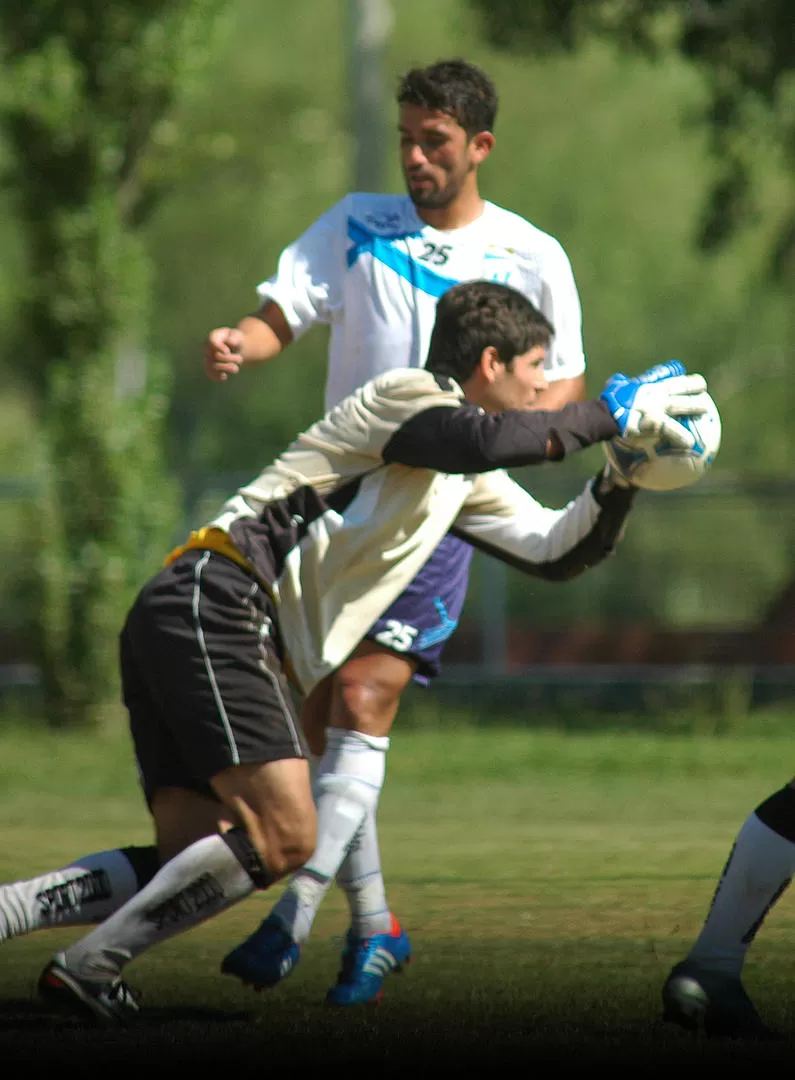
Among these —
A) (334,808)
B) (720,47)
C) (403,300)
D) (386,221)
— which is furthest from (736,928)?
(720,47)

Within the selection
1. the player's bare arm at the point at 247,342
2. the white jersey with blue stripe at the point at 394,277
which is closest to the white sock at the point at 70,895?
the player's bare arm at the point at 247,342

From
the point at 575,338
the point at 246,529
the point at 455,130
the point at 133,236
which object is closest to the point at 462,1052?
the point at 246,529

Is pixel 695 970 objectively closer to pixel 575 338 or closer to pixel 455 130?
pixel 575 338

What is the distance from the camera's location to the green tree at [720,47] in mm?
13469

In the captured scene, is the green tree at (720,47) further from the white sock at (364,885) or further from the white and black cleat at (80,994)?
the white and black cleat at (80,994)

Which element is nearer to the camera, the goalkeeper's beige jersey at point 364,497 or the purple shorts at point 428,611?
the goalkeeper's beige jersey at point 364,497

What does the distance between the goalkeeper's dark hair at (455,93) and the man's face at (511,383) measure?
0.88m

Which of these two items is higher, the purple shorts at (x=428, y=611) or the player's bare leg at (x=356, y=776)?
the purple shorts at (x=428, y=611)

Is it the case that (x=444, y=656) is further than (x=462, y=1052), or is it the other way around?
(x=444, y=656)

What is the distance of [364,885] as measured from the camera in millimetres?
4758

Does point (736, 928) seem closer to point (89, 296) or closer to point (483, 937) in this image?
point (483, 937)

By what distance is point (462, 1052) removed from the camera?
3.66 m

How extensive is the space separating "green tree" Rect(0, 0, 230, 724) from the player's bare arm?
796cm

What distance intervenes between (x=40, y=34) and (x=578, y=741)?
6.23m
